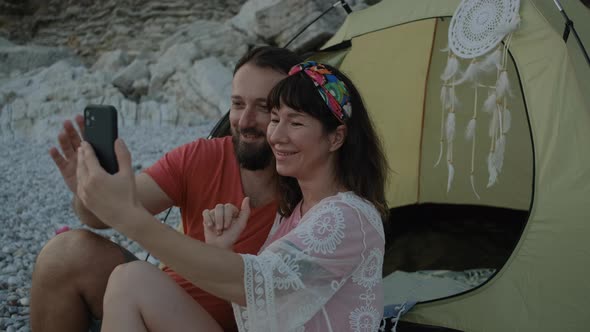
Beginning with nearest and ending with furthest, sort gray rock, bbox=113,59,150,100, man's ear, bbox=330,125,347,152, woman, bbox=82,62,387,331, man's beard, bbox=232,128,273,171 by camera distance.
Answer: woman, bbox=82,62,387,331 → man's ear, bbox=330,125,347,152 → man's beard, bbox=232,128,273,171 → gray rock, bbox=113,59,150,100

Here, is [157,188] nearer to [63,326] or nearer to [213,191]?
[213,191]

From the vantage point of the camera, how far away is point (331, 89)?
163cm

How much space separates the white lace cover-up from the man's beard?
25.7 inches

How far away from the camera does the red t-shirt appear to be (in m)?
2.15

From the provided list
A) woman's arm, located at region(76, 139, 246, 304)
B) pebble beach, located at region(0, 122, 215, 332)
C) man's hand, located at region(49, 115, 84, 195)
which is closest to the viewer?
woman's arm, located at region(76, 139, 246, 304)

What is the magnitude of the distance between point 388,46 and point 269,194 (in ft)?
5.87

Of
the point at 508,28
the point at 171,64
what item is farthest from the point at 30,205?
the point at 171,64

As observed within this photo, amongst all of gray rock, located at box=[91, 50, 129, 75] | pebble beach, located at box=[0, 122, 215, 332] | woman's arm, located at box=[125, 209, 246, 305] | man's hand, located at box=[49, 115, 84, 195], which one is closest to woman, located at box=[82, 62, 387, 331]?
woman's arm, located at box=[125, 209, 246, 305]

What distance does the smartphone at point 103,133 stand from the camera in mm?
1237

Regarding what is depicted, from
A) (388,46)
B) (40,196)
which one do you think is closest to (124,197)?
(388,46)

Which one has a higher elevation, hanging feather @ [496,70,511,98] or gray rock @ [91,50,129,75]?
hanging feather @ [496,70,511,98]

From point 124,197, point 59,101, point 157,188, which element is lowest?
point 59,101

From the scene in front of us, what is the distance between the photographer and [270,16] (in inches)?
358

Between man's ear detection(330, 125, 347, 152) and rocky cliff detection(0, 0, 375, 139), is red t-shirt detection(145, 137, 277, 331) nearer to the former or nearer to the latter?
man's ear detection(330, 125, 347, 152)
